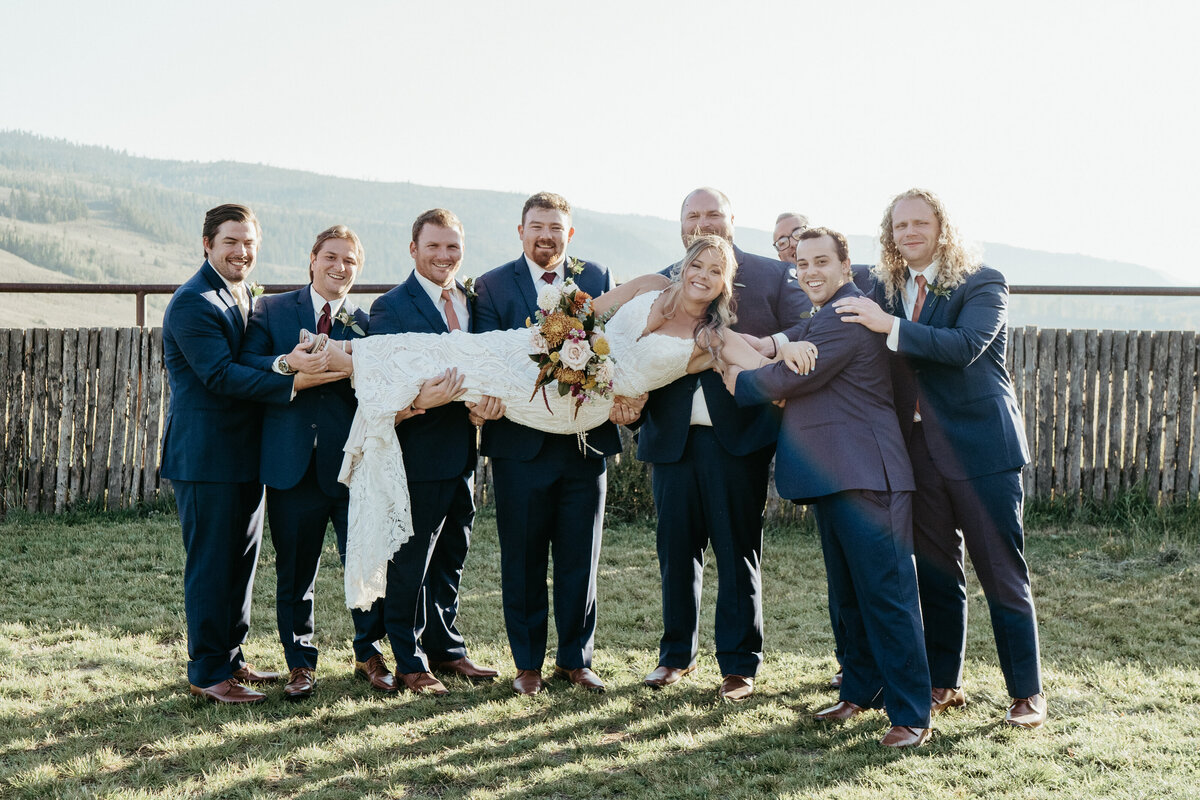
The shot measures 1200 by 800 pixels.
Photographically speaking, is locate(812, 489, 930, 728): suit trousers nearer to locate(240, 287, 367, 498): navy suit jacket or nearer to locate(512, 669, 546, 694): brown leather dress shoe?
locate(512, 669, 546, 694): brown leather dress shoe

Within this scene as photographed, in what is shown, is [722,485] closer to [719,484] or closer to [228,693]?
[719,484]

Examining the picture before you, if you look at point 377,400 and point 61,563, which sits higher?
point 377,400

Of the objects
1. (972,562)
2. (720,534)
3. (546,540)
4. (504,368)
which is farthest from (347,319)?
(972,562)

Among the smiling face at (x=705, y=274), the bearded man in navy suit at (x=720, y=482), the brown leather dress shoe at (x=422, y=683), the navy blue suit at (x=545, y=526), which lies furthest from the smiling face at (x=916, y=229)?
the brown leather dress shoe at (x=422, y=683)

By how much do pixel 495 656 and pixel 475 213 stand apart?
331ft

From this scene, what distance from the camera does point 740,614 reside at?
468 cm

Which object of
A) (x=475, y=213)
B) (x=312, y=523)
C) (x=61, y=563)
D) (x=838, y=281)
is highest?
(x=475, y=213)

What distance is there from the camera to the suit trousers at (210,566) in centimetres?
456

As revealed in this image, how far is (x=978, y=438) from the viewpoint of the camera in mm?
4156

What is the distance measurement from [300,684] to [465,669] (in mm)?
816

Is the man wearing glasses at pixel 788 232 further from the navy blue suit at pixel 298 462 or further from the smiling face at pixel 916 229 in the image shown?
the navy blue suit at pixel 298 462

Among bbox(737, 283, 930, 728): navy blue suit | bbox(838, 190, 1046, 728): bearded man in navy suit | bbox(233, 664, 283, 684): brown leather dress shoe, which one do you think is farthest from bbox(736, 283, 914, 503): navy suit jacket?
bbox(233, 664, 283, 684): brown leather dress shoe

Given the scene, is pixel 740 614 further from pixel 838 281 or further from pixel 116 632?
pixel 116 632

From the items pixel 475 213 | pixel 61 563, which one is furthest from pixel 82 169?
pixel 61 563
